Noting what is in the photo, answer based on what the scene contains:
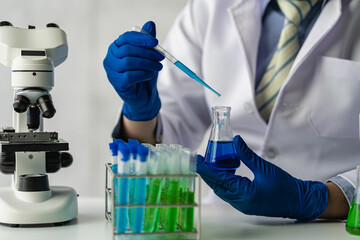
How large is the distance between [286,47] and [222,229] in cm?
101

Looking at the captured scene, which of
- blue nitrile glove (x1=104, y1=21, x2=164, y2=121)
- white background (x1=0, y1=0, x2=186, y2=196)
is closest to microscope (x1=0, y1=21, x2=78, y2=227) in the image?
blue nitrile glove (x1=104, y1=21, x2=164, y2=121)

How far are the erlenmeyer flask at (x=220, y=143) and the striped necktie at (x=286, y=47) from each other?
79cm

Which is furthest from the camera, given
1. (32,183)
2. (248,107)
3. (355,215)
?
(248,107)

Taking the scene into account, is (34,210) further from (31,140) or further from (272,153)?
(272,153)

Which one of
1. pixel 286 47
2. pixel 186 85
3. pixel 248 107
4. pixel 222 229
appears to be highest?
pixel 286 47

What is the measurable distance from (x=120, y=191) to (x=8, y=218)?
0.47 m

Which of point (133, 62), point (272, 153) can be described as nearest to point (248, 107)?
point (272, 153)

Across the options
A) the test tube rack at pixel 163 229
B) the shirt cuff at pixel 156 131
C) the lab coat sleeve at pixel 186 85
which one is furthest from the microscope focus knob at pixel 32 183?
the lab coat sleeve at pixel 186 85

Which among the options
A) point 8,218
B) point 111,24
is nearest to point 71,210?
point 8,218

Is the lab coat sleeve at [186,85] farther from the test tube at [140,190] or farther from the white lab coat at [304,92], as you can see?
the test tube at [140,190]

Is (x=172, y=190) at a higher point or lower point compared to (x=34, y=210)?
higher

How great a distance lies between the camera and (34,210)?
1394mm

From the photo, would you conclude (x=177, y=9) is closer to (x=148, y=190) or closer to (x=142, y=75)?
(x=142, y=75)

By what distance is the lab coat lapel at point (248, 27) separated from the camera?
2.14m
